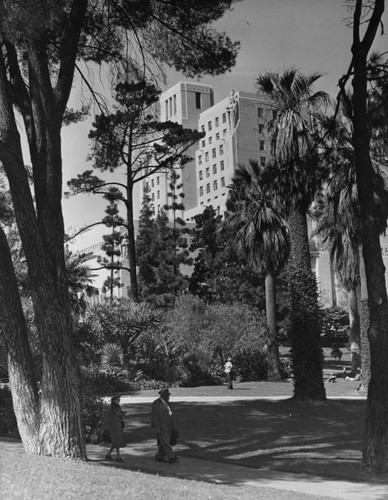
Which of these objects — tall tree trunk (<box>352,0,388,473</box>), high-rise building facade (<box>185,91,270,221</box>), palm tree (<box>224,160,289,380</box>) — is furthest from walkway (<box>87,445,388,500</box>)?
high-rise building facade (<box>185,91,270,221</box>)

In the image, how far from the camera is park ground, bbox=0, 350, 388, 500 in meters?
7.76

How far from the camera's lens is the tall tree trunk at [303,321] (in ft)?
69.3

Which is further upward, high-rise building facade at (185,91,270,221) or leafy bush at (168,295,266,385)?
high-rise building facade at (185,91,270,221)

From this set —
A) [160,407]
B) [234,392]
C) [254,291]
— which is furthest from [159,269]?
[160,407]

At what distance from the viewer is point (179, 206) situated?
225 ft

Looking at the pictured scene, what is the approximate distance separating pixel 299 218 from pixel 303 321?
3.43 meters

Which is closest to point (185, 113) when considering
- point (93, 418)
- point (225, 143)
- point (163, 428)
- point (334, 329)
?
point (225, 143)

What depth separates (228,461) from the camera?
41.9 ft

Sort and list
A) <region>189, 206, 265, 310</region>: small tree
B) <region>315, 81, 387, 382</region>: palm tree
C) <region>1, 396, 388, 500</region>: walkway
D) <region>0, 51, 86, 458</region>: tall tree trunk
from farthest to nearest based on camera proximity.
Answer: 1. <region>189, 206, 265, 310</region>: small tree
2. <region>315, 81, 387, 382</region>: palm tree
3. <region>0, 51, 86, 458</region>: tall tree trunk
4. <region>1, 396, 388, 500</region>: walkway

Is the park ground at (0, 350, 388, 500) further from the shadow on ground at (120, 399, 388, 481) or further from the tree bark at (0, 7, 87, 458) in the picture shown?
the tree bark at (0, 7, 87, 458)

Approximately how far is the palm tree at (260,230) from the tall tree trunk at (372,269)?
23.1m

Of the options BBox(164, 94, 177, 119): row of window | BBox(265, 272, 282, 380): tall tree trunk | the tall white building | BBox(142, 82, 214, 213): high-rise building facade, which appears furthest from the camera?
Result: BBox(164, 94, 177, 119): row of window

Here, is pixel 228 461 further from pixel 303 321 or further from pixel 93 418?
pixel 303 321

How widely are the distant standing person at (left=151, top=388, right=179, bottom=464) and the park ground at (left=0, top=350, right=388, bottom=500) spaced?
24cm
